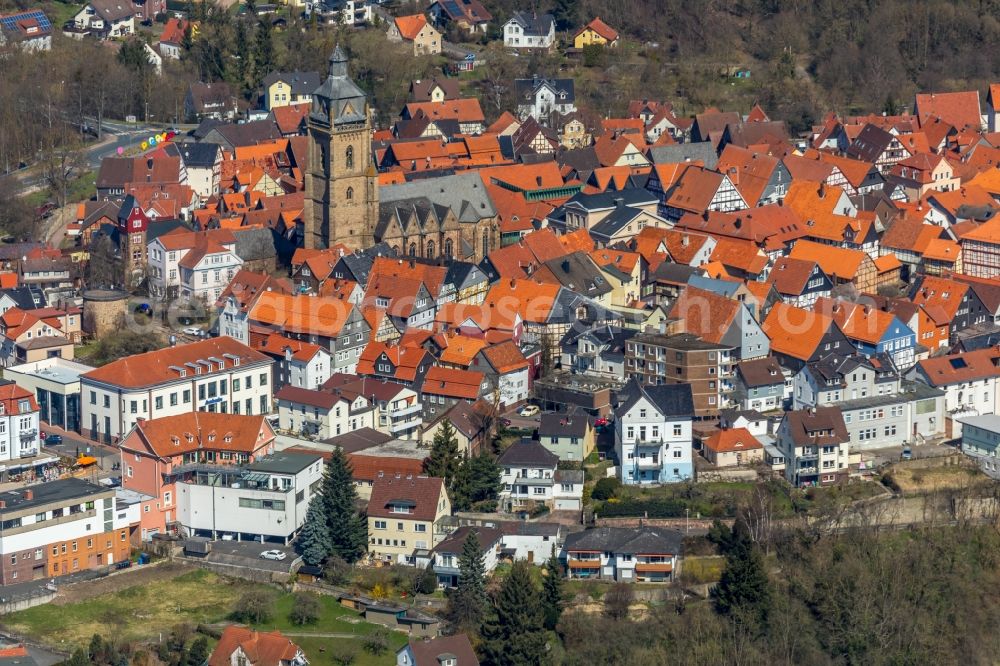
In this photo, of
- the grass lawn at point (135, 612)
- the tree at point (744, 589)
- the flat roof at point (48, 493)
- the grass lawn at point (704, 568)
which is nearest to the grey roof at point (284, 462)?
the grass lawn at point (135, 612)

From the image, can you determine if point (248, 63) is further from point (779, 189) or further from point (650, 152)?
point (779, 189)

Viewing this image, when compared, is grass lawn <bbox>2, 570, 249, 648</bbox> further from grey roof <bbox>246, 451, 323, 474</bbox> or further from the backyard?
grey roof <bbox>246, 451, 323, 474</bbox>

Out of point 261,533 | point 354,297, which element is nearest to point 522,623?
point 261,533

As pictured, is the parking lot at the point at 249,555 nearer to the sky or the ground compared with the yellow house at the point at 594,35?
nearer to the ground

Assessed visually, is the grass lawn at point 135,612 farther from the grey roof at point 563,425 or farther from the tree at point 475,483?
the grey roof at point 563,425

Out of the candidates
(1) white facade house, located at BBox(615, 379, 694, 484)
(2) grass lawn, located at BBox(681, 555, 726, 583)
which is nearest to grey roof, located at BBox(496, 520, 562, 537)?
(2) grass lawn, located at BBox(681, 555, 726, 583)

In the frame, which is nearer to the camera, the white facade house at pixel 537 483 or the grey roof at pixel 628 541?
the grey roof at pixel 628 541

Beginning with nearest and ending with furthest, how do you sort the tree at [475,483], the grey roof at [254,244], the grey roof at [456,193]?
the tree at [475,483]
the grey roof at [254,244]
the grey roof at [456,193]
